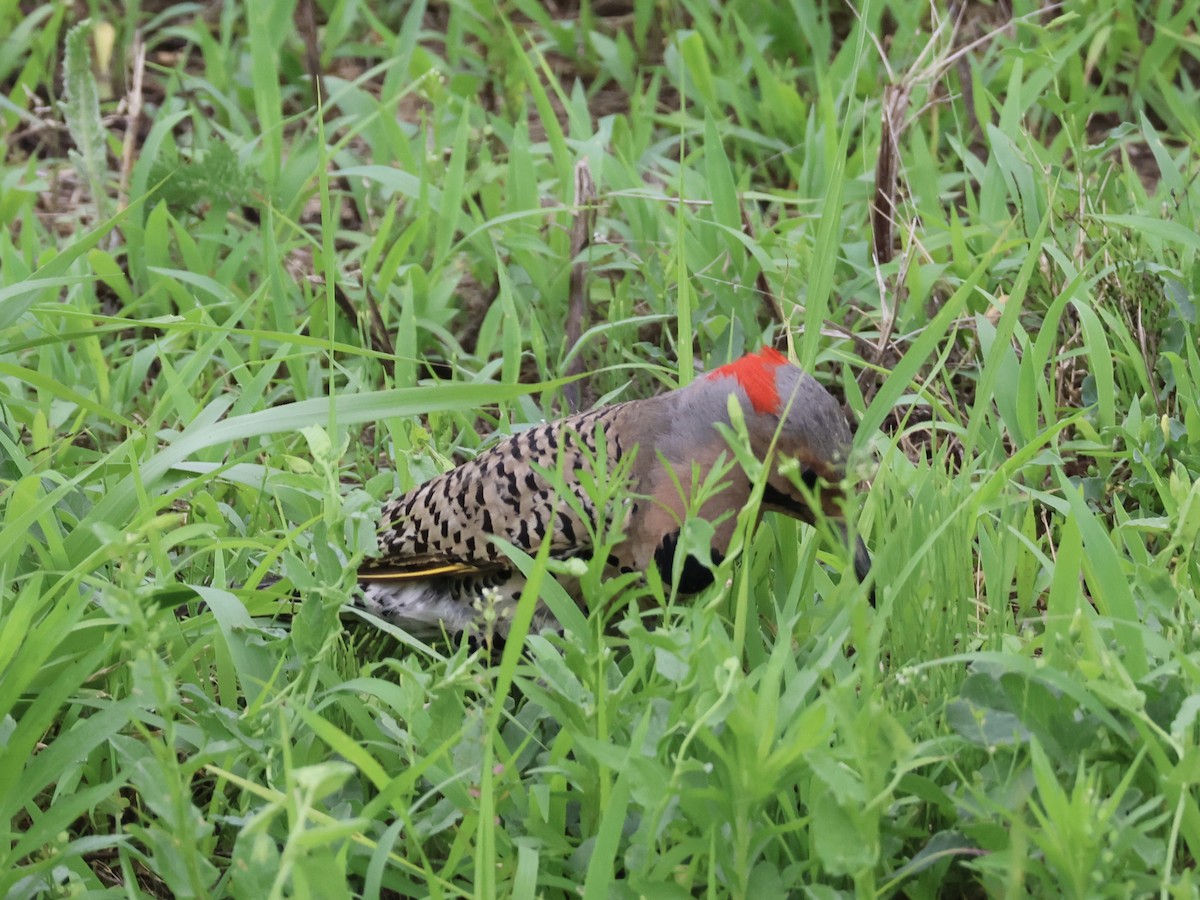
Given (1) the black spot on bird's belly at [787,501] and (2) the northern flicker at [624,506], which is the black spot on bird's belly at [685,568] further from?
(1) the black spot on bird's belly at [787,501]

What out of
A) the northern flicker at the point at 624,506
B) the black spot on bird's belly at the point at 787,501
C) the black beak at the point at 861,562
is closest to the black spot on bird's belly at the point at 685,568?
the northern flicker at the point at 624,506

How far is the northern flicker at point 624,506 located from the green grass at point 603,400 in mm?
141

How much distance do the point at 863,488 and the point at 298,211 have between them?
8.08ft

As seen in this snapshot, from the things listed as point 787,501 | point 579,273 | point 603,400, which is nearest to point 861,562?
point 787,501

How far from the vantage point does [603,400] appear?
390 centimetres

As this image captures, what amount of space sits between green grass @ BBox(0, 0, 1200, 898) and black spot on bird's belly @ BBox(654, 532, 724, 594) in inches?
3.5

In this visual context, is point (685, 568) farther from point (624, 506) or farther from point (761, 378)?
point (761, 378)

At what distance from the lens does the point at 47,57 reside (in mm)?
5734

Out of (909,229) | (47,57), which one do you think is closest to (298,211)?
(47,57)

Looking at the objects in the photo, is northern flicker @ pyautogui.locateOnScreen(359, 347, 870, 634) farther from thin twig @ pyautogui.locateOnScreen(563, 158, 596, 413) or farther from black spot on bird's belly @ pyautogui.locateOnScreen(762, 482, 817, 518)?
thin twig @ pyautogui.locateOnScreen(563, 158, 596, 413)

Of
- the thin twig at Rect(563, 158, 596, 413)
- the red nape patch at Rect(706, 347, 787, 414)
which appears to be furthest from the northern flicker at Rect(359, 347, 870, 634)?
the thin twig at Rect(563, 158, 596, 413)

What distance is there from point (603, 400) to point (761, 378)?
3.39ft

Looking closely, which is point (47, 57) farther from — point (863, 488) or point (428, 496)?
point (863, 488)

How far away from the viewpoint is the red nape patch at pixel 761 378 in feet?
9.48
